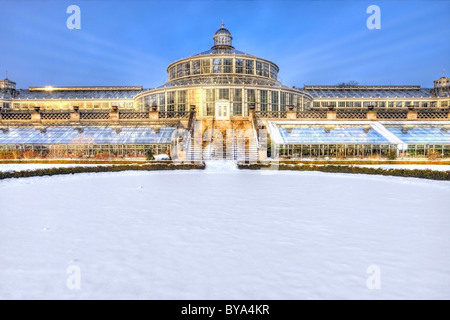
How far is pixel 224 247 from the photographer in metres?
7.36

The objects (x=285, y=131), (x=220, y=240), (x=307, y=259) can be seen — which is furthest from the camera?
(x=285, y=131)

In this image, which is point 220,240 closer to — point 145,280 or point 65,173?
point 145,280

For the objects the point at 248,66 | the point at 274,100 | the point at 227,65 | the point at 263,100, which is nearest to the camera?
the point at 263,100

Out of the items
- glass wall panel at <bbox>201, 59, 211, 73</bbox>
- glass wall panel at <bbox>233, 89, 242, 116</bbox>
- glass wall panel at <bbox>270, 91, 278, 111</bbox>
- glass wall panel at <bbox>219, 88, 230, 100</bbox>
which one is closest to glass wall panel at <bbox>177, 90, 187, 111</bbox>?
glass wall panel at <bbox>219, 88, 230, 100</bbox>

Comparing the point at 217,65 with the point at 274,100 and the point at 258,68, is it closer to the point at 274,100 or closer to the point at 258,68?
the point at 258,68

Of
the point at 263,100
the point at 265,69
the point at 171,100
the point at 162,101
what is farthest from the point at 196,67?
the point at 263,100

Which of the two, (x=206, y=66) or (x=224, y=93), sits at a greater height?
(x=206, y=66)

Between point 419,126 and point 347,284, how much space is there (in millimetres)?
43847

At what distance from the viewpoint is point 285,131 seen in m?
39.5

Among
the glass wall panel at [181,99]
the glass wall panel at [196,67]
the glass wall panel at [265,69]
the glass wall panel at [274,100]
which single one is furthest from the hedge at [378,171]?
the glass wall panel at [265,69]

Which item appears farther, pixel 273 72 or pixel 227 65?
pixel 273 72
